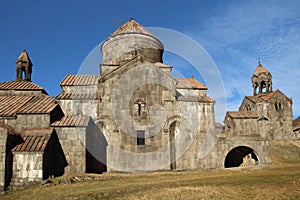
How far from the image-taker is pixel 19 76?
944 inches

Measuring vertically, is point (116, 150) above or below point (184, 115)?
below

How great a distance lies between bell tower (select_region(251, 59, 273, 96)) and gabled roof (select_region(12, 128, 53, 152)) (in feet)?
144

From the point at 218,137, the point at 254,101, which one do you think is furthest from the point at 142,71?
the point at 254,101

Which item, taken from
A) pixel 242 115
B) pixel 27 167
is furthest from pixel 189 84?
pixel 27 167

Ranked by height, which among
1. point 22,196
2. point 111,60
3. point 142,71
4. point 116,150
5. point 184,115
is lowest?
point 22,196

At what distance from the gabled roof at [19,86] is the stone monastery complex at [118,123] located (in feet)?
0.25

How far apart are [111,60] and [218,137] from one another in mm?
12014

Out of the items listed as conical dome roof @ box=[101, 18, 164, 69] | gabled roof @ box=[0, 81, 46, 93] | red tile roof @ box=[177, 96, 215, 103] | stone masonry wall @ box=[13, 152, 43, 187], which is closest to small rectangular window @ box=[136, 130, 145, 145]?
red tile roof @ box=[177, 96, 215, 103]

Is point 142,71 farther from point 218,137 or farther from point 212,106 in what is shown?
point 218,137

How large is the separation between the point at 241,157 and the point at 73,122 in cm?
1727

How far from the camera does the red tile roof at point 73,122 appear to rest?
54.7ft

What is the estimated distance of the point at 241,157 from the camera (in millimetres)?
25953

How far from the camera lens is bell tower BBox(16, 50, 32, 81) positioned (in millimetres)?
23969

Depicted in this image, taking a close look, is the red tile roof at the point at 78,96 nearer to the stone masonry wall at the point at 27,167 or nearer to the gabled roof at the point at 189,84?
the stone masonry wall at the point at 27,167
